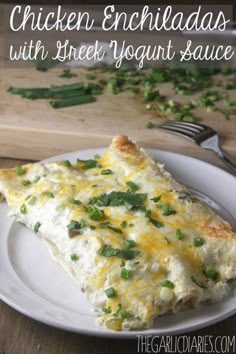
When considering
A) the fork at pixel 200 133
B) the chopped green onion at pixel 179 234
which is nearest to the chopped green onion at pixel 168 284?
the chopped green onion at pixel 179 234

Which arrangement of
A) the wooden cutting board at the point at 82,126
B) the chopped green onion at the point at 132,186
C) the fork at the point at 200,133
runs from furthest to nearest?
the wooden cutting board at the point at 82,126 < the fork at the point at 200,133 < the chopped green onion at the point at 132,186

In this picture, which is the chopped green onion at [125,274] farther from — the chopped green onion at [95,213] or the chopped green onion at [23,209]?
the chopped green onion at [23,209]

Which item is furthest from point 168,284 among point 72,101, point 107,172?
point 72,101

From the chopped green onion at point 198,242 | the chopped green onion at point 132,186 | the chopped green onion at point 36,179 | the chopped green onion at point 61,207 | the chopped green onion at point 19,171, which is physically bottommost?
the chopped green onion at point 19,171

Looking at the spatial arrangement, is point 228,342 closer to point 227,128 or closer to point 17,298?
point 17,298

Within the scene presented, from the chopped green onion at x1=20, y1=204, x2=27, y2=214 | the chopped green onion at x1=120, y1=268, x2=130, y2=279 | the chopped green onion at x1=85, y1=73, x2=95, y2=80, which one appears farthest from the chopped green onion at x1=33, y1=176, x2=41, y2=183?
the chopped green onion at x1=85, y1=73, x2=95, y2=80

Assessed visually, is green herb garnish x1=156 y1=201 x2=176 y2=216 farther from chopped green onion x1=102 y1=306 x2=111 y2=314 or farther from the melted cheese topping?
chopped green onion x1=102 y1=306 x2=111 y2=314
